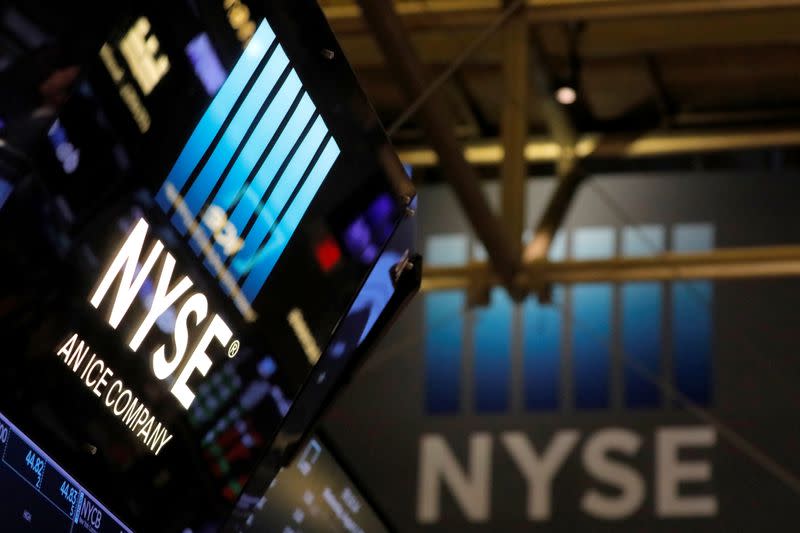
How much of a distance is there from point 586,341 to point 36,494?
9.98 meters

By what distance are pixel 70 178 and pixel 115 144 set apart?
0.21 metres

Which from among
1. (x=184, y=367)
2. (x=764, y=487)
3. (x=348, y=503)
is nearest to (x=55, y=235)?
(x=184, y=367)

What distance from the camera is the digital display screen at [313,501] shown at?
6.80 m

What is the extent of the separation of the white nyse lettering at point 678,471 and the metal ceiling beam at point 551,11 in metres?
3.84

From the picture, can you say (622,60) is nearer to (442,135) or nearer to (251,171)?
→ (442,135)

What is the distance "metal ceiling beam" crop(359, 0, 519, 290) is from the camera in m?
9.76

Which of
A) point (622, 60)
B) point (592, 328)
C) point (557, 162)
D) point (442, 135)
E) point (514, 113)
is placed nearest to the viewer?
point (442, 135)

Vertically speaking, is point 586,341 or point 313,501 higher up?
point 586,341

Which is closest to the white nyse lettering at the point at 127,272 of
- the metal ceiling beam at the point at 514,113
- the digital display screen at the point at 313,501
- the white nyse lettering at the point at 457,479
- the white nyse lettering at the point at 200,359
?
the white nyse lettering at the point at 200,359

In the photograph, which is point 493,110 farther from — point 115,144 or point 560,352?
point 115,144

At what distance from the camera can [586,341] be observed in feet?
45.3

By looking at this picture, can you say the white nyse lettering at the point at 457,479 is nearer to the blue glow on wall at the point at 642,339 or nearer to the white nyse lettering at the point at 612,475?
the white nyse lettering at the point at 612,475

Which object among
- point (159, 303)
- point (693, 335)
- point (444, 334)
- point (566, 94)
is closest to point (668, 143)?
point (566, 94)

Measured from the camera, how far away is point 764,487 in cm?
1292
